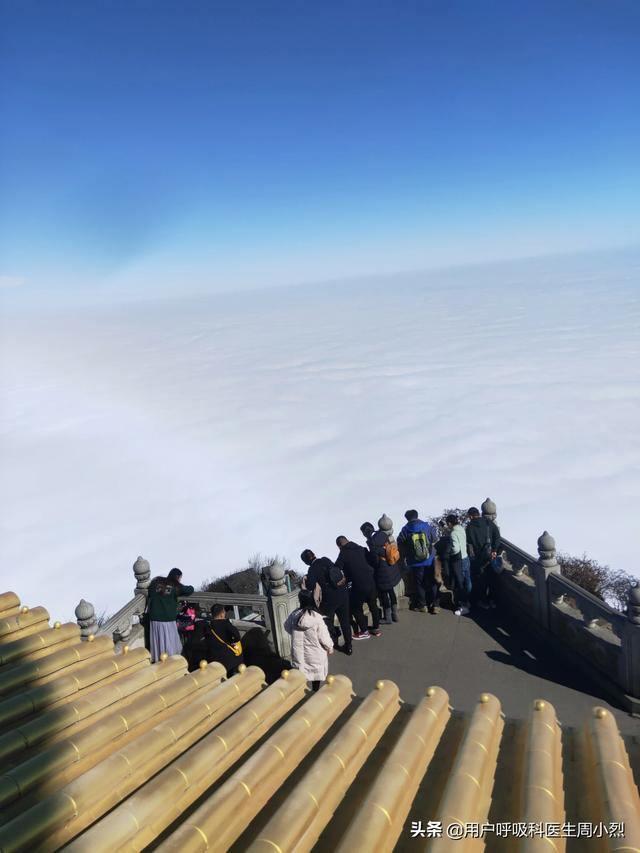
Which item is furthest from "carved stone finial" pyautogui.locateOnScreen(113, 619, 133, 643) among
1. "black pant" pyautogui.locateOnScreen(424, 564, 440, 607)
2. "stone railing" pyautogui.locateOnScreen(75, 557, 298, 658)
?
"black pant" pyautogui.locateOnScreen(424, 564, 440, 607)

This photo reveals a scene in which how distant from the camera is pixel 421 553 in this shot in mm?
7766

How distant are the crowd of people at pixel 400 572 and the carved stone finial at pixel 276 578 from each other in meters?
0.44

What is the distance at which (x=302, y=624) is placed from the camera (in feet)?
18.2

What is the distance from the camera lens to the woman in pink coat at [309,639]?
18.2 feet

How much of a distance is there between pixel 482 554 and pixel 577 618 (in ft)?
4.93

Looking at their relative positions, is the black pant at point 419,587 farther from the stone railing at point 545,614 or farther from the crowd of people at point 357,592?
the stone railing at point 545,614

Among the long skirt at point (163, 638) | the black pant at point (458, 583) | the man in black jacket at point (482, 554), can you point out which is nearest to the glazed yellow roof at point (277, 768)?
the long skirt at point (163, 638)

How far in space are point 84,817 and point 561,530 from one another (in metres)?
55.8

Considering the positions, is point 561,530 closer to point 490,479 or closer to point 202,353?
point 490,479

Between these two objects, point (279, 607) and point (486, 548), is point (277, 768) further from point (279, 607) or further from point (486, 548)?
point (486, 548)

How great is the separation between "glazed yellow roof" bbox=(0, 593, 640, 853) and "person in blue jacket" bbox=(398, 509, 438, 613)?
142 inches

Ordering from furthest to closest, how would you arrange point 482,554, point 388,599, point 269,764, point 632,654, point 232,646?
1. point 482,554
2. point 388,599
3. point 632,654
4. point 232,646
5. point 269,764

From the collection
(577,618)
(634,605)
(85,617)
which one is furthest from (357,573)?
(85,617)

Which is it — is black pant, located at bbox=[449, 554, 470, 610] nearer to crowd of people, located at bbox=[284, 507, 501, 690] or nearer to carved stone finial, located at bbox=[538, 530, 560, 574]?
crowd of people, located at bbox=[284, 507, 501, 690]
